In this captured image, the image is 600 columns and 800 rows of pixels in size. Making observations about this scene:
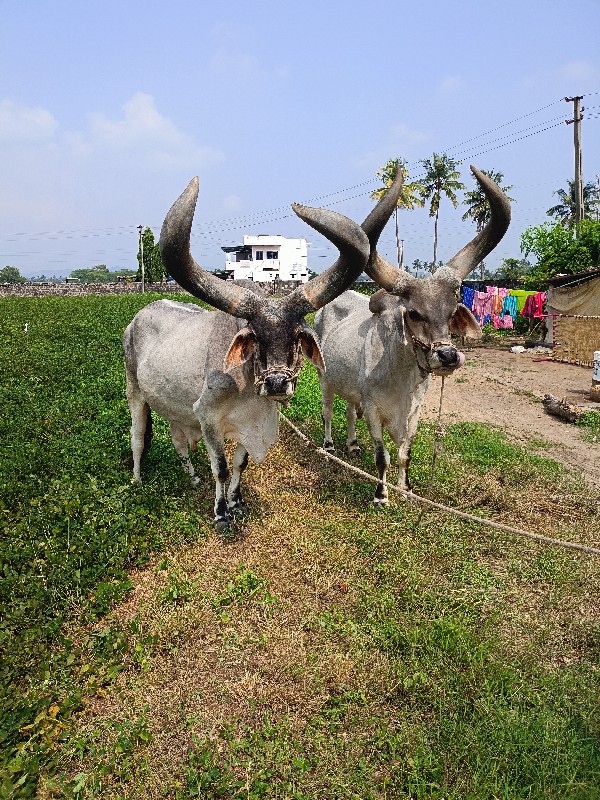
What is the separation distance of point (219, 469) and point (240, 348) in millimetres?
1366

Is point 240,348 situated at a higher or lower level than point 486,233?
lower

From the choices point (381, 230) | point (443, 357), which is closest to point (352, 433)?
point (443, 357)

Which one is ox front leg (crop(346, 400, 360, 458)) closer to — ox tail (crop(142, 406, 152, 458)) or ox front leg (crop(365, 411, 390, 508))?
ox front leg (crop(365, 411, 390, 508))

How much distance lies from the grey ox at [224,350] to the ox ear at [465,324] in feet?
3.43

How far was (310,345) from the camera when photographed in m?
4.73

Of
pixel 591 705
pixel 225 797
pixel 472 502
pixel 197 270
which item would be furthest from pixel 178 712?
pixel 472 502

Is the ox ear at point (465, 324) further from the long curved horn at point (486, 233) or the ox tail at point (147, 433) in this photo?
the ox tail at point (147, 433)

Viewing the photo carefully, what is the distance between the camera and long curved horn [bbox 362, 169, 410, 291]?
15.8 ft

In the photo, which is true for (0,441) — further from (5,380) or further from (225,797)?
(225,797)

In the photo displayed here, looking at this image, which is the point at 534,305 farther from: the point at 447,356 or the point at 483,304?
the point at 447,356

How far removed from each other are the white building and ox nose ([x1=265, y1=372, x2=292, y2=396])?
265ft

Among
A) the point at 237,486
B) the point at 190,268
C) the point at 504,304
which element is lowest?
the point at 237,486

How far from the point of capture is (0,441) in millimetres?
6844

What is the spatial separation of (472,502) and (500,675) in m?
Result: 2.77
